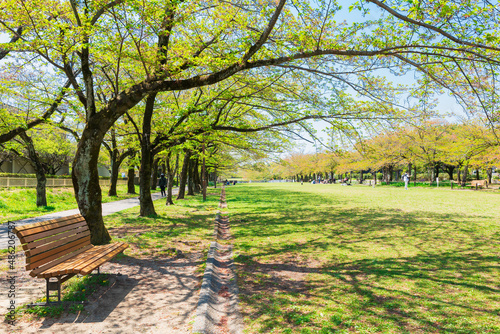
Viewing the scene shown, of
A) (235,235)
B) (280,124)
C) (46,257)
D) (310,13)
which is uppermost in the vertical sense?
(310,13)

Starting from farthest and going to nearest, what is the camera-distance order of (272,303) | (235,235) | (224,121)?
(224,121)
(235,235)
(272,303)

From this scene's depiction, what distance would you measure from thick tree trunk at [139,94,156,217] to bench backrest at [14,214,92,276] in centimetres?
626

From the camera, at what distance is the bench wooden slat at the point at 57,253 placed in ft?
12.3

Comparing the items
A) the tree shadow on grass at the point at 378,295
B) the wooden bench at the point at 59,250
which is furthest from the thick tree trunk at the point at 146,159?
the tree shadow on grass at the point at 378,295

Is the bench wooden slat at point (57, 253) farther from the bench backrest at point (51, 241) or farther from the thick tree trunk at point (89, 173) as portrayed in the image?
the thick tree trunk at point (89, 173)

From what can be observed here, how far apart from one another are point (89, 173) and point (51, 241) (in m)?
2.79

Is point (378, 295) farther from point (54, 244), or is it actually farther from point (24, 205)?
point (24, 205)

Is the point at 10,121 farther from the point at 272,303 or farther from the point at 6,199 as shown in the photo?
the point at 272,303

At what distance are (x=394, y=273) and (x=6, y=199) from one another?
17419 millimetres

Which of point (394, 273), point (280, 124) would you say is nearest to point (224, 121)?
point (280, 124)

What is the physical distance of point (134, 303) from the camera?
13.9 feet

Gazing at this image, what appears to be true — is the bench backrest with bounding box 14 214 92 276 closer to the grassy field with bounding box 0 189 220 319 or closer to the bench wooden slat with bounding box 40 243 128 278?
the bench wooden slat with bounding box 40 243 128 278

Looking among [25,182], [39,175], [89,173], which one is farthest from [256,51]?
[25,182]

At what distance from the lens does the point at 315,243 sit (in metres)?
7.79
